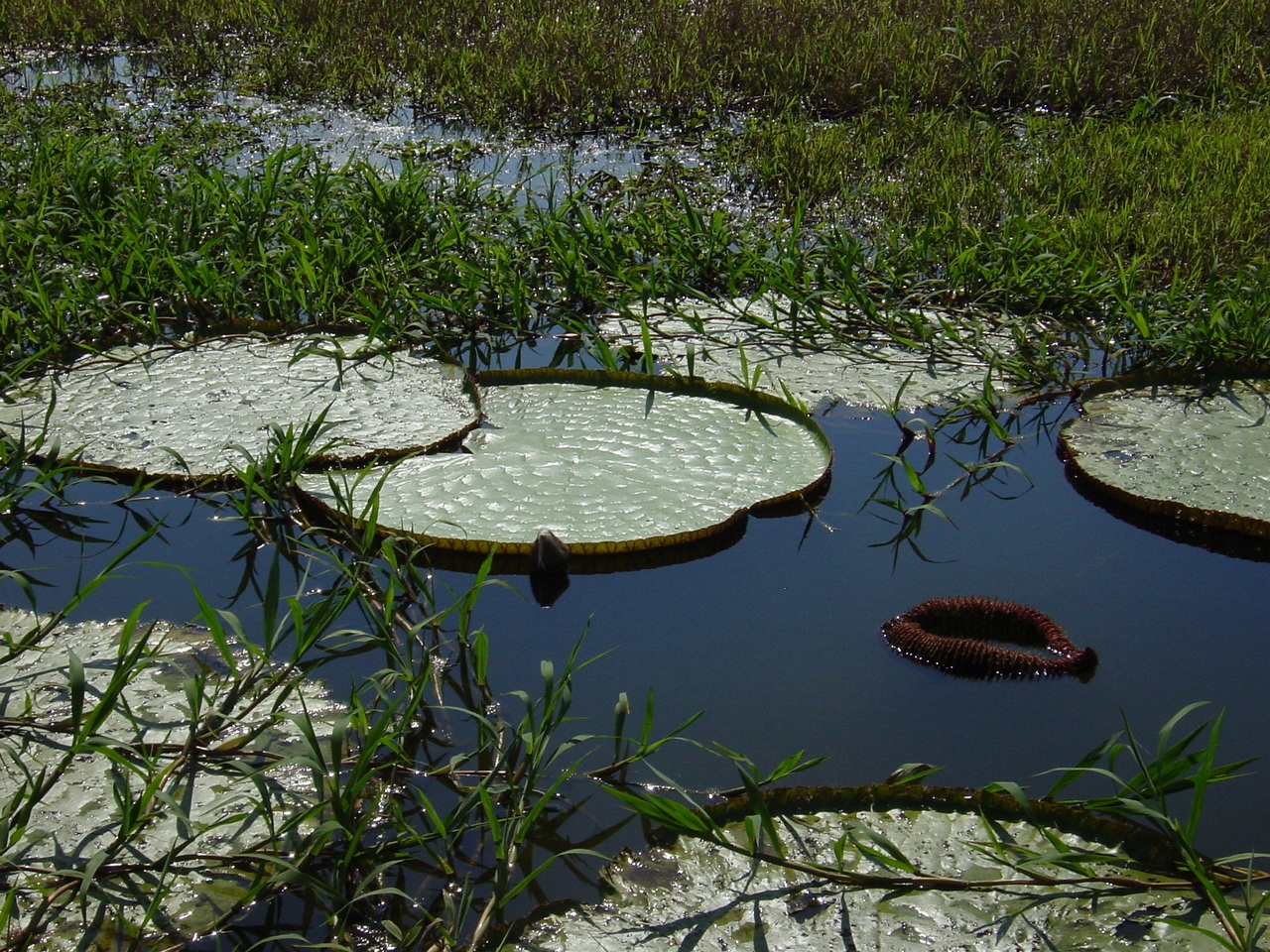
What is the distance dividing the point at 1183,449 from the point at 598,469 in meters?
1.18

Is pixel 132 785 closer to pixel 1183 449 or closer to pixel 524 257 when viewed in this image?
pixel 1183 449

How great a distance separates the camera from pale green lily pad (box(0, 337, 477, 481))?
8.50 ft

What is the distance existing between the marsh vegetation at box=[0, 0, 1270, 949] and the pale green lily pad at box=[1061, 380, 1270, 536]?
149mm

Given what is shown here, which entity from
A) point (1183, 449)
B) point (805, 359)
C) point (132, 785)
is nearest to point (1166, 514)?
point (1183, 449)

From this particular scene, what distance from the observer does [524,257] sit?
3.74 meters

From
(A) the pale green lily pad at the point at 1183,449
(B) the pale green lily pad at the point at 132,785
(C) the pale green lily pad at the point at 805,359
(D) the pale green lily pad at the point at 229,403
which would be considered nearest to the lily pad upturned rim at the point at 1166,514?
(A) the pale green lily pad at the point at 1183,449

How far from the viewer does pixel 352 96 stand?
19.1ft

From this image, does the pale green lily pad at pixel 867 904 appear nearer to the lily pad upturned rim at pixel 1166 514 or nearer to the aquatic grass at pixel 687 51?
the lily pad upturned rim at pixel 1166 514

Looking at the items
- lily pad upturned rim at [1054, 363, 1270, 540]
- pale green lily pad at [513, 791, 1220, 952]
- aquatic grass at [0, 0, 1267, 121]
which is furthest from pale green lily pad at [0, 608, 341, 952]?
aquatic grass at [0, 0, 1267, 121]

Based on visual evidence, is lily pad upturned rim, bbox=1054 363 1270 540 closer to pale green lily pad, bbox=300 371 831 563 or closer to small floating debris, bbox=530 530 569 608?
pale green lily pad, bbox=300 371 831 563

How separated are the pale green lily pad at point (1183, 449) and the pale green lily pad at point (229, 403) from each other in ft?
4.23

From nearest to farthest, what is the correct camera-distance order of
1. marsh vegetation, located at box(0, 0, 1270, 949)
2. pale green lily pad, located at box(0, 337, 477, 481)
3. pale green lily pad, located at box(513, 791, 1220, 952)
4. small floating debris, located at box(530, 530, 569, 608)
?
1. pale green lily pad, located at box(513, 791, 1220, 952)
2. marsh vegetation, located at box(0, 0, 1270, 949)
3. small floating debris, located at box(530, 530, 569, 608)
4. pale green lily pad, located at box(0, 337, 477, 481)

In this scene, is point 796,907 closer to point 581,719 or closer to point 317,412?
point 581,719

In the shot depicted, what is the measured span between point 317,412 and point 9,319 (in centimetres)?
96
